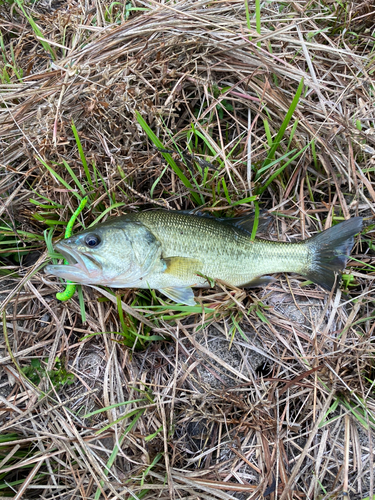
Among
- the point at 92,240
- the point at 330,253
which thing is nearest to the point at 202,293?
the point at 92,240

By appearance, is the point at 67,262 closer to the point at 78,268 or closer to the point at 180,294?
the point at 78,268

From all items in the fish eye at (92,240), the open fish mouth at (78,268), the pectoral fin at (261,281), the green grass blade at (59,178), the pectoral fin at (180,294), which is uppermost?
the green grass blade at (59,178)

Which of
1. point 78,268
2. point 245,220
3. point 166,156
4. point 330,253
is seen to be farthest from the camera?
point 245,220

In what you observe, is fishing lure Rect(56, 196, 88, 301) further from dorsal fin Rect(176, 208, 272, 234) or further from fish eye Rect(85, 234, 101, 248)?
dorsal fin Rect(176, 208, 272, 234)

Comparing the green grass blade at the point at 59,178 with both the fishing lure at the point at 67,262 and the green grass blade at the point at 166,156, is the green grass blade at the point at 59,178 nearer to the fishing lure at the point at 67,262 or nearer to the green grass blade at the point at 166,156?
the fishing lure at the point at 67,262

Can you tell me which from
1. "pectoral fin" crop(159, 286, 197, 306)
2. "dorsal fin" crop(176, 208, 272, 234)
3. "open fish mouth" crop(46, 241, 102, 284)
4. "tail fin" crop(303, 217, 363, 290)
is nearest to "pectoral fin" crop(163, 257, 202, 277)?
"pectoral fin" crop(159, 286, 197, 306)

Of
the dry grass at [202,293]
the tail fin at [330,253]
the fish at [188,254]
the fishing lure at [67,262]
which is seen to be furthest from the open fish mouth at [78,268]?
the tail fin at [330,253]

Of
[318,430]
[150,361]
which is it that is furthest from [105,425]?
[318,430]

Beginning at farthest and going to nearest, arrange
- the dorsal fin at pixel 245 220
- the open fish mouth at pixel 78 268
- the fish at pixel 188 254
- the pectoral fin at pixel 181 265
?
the dorsal fin at pixel 245 220, the pectoral fin at pixel 181 265, the fish at pixel 188 254, the open fish mouth at pixel 78 268
